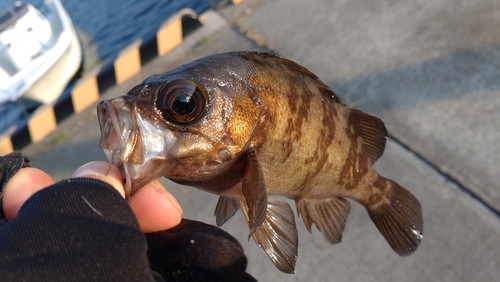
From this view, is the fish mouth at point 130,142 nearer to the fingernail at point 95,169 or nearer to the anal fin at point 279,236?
the fingernail at point 95,169

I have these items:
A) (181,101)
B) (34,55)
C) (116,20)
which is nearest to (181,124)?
(181,101)

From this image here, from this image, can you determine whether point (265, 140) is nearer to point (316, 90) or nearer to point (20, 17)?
point (316, 90)

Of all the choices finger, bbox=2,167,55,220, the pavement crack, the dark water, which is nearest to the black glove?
finger, bbox=2,167,55,220

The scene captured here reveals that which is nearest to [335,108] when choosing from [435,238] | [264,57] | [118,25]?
[264,57]

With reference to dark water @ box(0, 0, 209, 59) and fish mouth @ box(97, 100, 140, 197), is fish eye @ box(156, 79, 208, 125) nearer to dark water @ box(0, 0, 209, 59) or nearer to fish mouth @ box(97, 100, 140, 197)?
fish mouth @ box(97, 100, 140, 197)

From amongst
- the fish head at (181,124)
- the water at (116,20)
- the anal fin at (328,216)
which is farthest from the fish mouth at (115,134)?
the water at (116,20)

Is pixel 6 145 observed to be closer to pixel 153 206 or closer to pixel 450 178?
pixel 153 206
